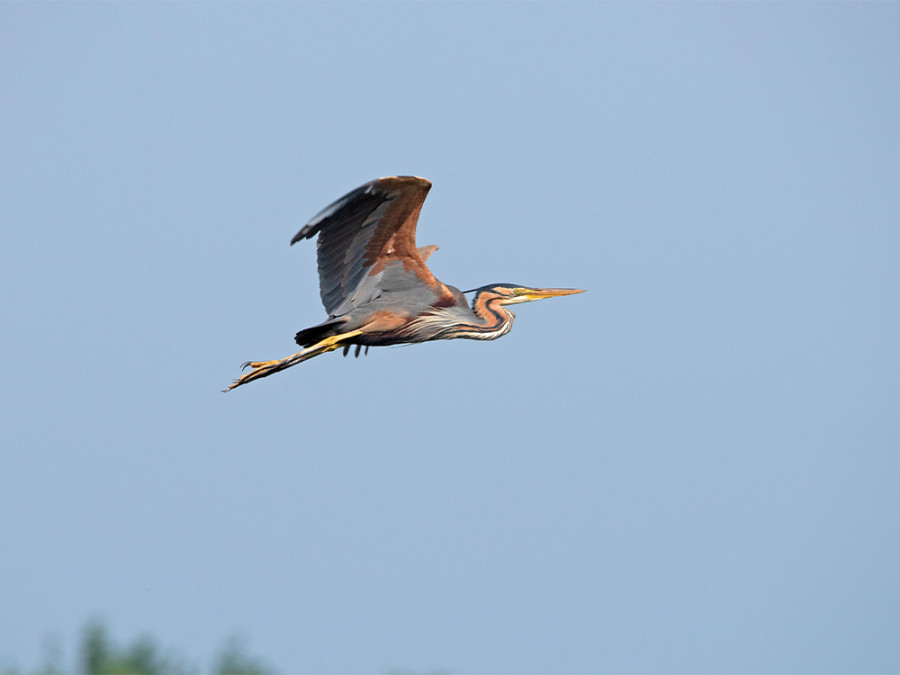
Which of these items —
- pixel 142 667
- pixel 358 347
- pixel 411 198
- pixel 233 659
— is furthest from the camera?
pixel 142 667

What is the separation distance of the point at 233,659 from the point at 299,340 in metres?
12.8

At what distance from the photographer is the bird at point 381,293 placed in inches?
445

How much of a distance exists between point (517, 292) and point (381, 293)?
5.50ft

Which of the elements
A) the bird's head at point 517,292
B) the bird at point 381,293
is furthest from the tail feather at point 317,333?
the bird's head at point 517,292

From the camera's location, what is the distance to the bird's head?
12.9 m

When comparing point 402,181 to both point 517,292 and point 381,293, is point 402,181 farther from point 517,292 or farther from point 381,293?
point 517,292

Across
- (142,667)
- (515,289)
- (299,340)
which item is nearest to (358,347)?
(299,340)

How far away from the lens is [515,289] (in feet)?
43.1

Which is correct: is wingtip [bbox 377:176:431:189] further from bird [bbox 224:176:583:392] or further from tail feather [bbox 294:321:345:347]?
tail feather [bbox 294:321:345:347]

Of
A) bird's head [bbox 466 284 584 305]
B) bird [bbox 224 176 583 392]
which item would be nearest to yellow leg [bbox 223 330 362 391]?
bird [bbox 224 176 583 392]

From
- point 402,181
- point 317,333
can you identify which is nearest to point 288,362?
point 317,333

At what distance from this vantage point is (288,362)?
11.9m

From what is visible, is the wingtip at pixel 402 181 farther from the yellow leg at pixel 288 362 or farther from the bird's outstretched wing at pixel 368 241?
the yellow leg at pixel 288 362

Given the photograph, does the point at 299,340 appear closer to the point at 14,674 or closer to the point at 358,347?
the point at 358,347
